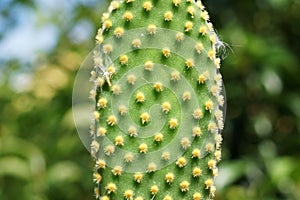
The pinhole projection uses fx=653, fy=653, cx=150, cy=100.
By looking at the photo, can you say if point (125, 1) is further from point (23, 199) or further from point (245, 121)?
point (23, 199)

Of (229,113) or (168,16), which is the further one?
(229,113)

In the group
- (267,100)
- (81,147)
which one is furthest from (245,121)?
(81,147)

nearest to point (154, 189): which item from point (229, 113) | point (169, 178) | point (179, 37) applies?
point (169, 178)

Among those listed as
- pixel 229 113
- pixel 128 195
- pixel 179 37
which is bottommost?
pixel 128 195

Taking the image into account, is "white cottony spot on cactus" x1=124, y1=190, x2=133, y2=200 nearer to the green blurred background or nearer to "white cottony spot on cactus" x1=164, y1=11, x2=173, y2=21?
"white cottony spot on cactus" x1=164, y1=11, x2=173, y2=21

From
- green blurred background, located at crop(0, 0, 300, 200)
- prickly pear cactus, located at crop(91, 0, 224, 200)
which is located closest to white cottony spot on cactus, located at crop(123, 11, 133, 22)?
prickly pear cactus, located at crop(91, 0, 224, 200)

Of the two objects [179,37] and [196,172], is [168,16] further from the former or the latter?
[196,172]
